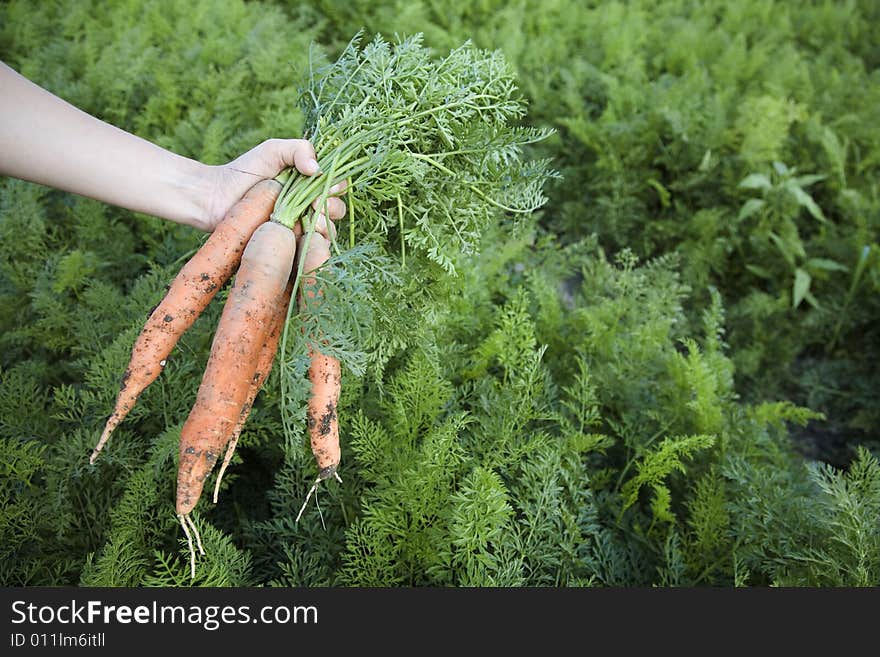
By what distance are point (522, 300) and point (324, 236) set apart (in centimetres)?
71

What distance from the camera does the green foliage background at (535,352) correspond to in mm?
1893

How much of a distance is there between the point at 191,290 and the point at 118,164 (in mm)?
353

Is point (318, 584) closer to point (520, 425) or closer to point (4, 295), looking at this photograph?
point (520, 425)

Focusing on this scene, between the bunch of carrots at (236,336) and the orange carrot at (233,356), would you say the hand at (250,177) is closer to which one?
the bunch of carrots at (236,336)

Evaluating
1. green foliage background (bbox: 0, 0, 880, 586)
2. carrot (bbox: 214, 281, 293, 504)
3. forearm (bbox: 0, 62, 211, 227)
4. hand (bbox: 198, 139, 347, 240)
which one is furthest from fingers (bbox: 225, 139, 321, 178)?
green foliage background (bbox: 0, 0, 880, 586)

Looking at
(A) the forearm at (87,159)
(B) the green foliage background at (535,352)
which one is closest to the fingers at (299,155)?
(A) the forearm at (87,159)

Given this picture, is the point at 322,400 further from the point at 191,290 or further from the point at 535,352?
the point at 535,352

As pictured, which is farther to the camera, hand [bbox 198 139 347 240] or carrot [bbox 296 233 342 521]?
hand [bbox 198 139 347 240]

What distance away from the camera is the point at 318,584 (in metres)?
1.88

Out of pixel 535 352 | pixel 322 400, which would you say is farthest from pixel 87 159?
pixel 535 352

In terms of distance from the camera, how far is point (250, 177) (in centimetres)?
195

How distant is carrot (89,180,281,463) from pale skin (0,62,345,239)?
0.31 feet

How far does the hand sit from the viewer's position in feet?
6.24

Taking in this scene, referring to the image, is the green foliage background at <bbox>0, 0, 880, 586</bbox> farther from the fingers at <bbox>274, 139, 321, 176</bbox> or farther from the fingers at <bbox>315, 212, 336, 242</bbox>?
the fingers at <bbox>274, 139, 321, 176</bbox>
